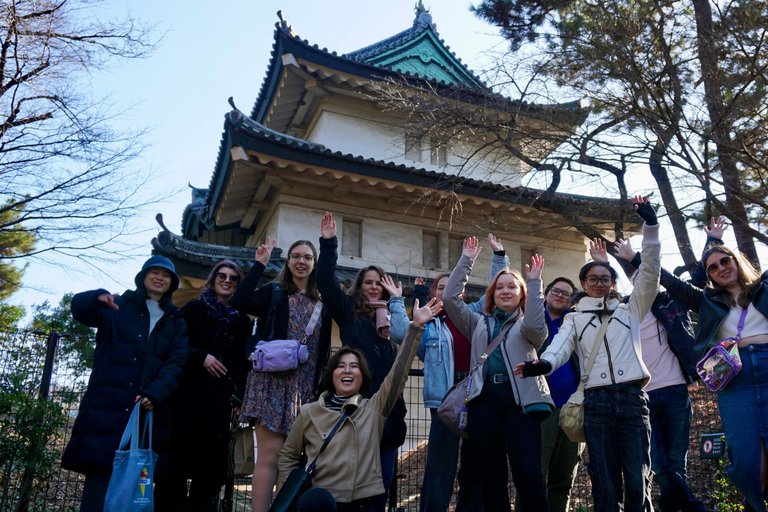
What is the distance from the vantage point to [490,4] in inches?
397

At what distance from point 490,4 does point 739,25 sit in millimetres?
4654

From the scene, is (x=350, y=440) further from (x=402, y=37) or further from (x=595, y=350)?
(x=402, y=37)

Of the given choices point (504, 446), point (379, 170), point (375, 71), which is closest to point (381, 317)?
point (504, 446)

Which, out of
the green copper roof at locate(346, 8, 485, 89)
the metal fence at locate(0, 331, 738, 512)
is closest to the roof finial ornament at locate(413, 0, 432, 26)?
the green copper roof at locate(346, 8, 485, 89)

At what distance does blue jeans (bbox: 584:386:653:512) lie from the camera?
→ 3.34 meters

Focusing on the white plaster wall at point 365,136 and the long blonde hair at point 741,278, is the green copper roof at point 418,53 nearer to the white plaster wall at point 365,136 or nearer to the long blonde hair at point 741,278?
the white plaster wall at point 365,136

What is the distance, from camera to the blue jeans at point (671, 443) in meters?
3.76

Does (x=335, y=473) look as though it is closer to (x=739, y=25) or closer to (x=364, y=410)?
(x=364, y=410)

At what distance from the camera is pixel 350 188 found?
1196 cm

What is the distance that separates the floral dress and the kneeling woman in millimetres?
294

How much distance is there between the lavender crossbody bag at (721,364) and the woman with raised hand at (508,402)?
982mm

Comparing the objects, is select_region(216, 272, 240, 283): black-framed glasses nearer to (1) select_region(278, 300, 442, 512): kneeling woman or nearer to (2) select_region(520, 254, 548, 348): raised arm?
(1) select_region(278, 300, 442, 512): kneeling woman

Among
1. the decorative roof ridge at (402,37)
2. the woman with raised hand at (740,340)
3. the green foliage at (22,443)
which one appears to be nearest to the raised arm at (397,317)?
the woman with raised hand at (740,340)

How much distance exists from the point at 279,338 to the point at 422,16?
1572 centimetres
